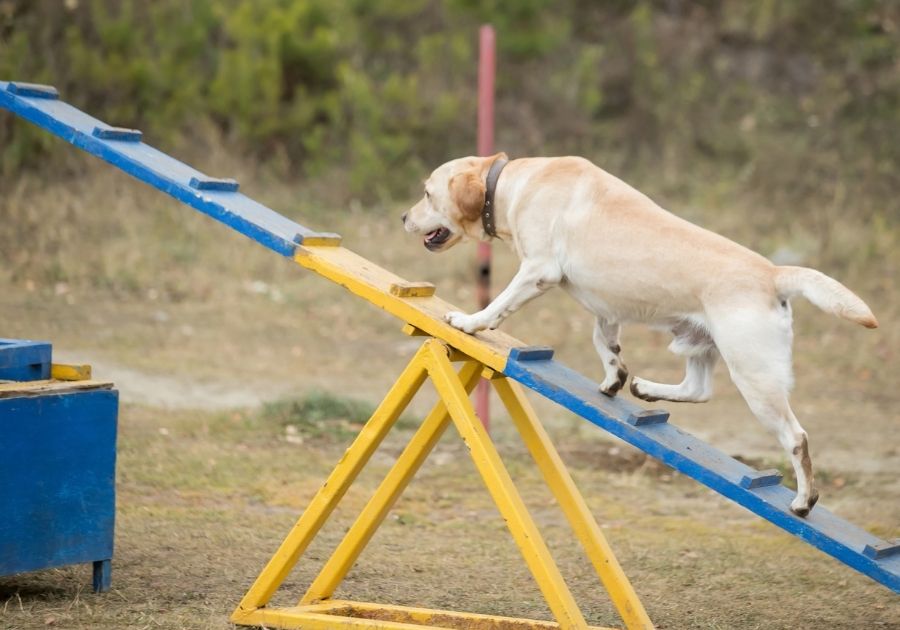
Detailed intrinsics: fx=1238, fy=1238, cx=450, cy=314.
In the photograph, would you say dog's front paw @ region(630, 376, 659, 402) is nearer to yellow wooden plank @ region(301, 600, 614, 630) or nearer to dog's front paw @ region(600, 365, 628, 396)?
dog's front paw @ region(600, 365, 628, 396)

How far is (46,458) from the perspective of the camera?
4348 millimetres

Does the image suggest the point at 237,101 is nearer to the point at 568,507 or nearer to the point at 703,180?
the point at 703,180

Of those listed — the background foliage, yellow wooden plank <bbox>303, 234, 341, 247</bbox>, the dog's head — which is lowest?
yellow wooden plank <bbox>303, 234, 341, 247</bbox>

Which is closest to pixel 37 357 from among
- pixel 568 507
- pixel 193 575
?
pixel 193 575

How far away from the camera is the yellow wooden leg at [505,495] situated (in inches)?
150

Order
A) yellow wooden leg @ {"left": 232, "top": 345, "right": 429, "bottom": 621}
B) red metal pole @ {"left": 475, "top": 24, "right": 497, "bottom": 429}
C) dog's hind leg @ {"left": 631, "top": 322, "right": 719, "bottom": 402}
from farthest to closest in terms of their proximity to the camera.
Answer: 1. red metal pole @ {"left": 475, "top": 24, "right": 497, "bottom": 429}
2. dog's hind leg @ {"left": 631, "top": 322, "right": 719, "bottom": 402}
3. yellow wooden leg @ {"left": 232, "top": 345, "right": 429, "bottom": 621}

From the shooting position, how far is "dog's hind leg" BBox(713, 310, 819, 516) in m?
3.83

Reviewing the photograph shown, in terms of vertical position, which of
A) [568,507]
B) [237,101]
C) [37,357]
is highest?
[237,101]

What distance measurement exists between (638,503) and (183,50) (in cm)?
934

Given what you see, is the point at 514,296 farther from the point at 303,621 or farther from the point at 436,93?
the point at 436,93

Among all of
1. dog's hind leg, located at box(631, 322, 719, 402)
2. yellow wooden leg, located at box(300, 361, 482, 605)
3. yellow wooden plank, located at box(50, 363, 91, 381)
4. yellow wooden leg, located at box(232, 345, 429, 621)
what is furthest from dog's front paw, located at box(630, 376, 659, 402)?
yellow wooden plank, located at box(50, 363, 91, 381)

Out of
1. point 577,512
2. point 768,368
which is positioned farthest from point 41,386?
point 768,368

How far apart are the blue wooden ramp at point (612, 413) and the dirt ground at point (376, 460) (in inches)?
35.0

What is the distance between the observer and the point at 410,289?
13.8 ft
